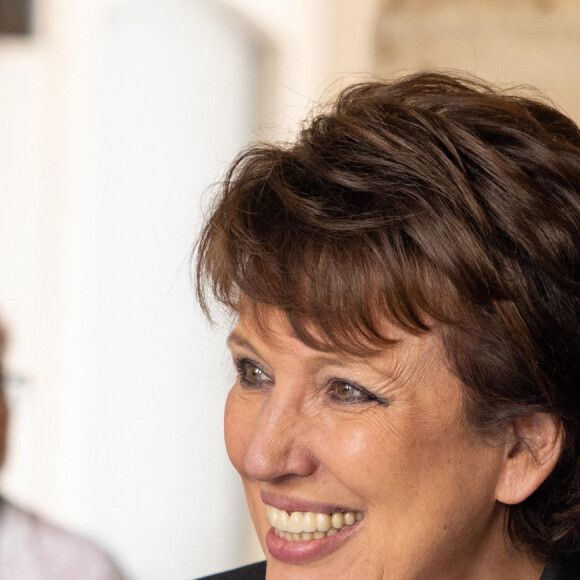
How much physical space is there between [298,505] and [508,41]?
63.5 inches

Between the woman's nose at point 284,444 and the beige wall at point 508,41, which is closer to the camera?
the woman's nose at point 284,444

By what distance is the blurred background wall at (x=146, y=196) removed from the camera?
6.26ft

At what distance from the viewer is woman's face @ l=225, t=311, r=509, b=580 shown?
4.18 feet

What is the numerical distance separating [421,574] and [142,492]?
111cm

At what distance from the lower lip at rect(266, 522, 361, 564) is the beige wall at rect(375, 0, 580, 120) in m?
1.41

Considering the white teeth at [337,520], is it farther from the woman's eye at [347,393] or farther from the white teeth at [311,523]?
the woman's eye at [347,393]

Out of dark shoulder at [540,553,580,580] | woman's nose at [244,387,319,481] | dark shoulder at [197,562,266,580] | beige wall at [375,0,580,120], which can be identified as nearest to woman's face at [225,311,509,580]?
woman's nose at [244,387,319,481]

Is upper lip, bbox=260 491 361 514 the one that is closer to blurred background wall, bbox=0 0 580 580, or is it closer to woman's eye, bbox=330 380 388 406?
woman's eye, bbox=330 380 388 406

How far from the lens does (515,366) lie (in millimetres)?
1273

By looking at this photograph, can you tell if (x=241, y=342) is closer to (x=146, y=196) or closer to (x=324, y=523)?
(x=324, y=523)

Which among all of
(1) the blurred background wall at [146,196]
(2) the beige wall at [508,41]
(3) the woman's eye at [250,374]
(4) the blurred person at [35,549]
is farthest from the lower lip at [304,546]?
(2) the beige wall at [508,41]

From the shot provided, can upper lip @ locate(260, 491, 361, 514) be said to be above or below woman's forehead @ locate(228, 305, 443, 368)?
below

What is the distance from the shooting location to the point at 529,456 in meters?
1.36

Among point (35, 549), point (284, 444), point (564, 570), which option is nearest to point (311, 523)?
point (284, 444)
